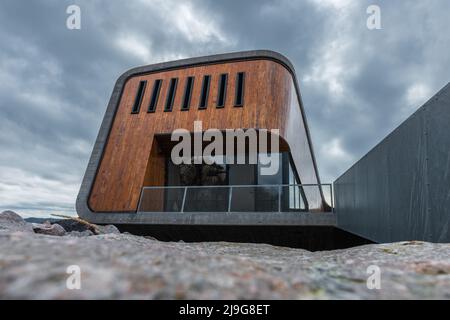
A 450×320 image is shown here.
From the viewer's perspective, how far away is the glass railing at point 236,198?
39.8 ft

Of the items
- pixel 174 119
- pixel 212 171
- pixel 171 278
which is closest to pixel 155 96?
pixel 174 119

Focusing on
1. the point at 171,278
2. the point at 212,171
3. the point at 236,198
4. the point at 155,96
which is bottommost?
the point at 171,278

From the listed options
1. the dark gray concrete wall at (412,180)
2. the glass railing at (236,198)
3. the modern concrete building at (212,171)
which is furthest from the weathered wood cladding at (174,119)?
the dark gray concrete wall at (412,180)

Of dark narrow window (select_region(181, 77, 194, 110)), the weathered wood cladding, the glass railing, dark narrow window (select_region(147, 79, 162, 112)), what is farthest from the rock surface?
dark narrow window (select_region(147, 79, 162, 112))

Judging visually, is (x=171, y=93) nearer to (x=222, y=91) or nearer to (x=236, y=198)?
(x=222, y=91)

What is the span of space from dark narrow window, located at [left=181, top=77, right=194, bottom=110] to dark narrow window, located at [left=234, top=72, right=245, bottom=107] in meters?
2.37

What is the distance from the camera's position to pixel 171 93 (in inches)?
631

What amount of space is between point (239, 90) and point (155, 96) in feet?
14.7

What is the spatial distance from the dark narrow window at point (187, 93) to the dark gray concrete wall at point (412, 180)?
944 centimetres

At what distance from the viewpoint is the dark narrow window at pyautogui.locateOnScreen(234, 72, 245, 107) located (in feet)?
48.1

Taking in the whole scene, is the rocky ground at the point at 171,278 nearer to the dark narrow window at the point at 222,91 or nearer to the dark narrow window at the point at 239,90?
the dark narrow window at the point at 239,90

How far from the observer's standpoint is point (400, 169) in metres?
5.90

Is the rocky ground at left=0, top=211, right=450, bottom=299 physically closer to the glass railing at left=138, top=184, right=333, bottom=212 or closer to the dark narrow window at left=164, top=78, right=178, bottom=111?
the glass railing at left=138, top=184, right=333, bottom=212
